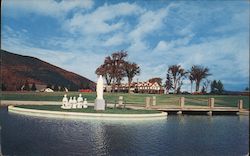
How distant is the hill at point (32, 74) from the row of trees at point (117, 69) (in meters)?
1.38

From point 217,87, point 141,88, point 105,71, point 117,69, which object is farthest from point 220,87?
point 105,71

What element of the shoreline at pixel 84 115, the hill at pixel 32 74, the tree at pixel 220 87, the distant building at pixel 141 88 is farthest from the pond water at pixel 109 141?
the distant building at pixel 141 88

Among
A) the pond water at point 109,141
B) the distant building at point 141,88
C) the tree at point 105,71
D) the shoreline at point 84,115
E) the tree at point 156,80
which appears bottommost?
the pond water at point 109,141

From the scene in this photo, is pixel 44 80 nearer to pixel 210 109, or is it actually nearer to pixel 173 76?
pixel 173 76

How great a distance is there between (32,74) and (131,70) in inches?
345

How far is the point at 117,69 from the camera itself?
24188 mm

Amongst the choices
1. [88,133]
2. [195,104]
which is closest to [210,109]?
[195,104]

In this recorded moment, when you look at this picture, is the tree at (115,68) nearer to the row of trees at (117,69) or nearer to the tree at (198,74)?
the row of trees at (117,69)

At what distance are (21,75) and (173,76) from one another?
1257 cm

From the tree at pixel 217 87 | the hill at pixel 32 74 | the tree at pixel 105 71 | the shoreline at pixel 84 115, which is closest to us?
the shoreline at pixel 84 115

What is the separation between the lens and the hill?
23.3 meters

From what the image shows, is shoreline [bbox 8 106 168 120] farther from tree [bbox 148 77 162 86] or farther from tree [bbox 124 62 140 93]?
tree [bbox 124 62 140 93]

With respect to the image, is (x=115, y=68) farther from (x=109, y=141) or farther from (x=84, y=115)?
(x=109, y=141)

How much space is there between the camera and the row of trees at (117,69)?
2256 centimetres
